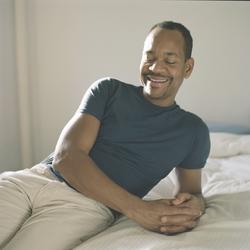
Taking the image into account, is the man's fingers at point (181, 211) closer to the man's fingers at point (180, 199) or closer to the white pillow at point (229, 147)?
the man's fingers at point (180, 199)

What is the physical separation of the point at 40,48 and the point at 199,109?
3.74 feet

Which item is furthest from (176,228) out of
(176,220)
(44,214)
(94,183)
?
(44,214)

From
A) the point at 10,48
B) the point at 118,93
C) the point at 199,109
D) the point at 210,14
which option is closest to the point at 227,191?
the point at 118,93

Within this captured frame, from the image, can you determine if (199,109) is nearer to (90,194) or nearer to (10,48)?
(10,48)

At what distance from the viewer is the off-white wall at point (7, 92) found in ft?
6.96

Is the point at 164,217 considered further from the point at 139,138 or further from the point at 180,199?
the point at 139,138

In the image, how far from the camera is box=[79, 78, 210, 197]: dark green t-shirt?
3.54 feet

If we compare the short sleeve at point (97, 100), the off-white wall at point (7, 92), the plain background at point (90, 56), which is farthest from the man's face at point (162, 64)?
the off-white wall at point (7, 92)

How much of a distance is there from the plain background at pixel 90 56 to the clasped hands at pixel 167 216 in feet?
4.66

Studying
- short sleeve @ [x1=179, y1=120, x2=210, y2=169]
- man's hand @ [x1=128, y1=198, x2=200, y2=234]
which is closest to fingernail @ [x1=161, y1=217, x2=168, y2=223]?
man's hand @ [x1=128, y1=198, x2=200, y2=234]

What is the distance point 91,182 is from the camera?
3.11ft

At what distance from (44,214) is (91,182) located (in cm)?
15

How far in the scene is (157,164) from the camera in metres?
1.10

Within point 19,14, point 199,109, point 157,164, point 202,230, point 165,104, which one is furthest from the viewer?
point 199,109
